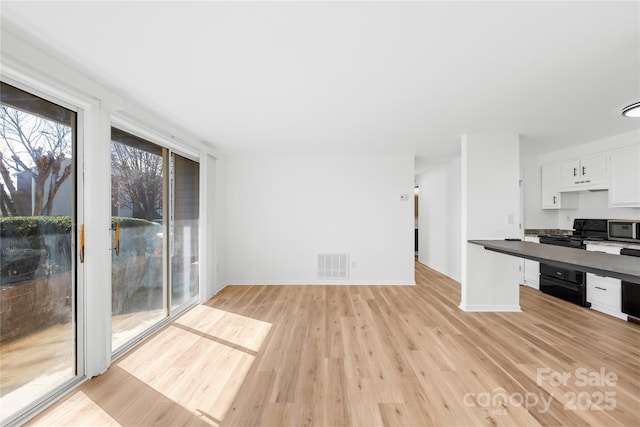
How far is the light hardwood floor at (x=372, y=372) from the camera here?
168cm

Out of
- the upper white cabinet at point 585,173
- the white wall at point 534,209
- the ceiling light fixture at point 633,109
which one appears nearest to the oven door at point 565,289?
the white wall at point 534,209

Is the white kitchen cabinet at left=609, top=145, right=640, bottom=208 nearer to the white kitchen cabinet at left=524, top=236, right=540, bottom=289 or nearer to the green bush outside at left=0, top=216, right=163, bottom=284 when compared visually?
the white kitchen cabinet at left=524, top=236, right=540, bottom=289

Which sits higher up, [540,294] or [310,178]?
[310,178]

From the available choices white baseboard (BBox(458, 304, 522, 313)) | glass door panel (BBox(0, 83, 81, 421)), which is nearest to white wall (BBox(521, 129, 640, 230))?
white baseboard (BBox(458, 304, 522, 313))

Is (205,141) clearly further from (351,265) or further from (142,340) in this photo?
(351,265)

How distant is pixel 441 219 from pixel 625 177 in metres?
2.71

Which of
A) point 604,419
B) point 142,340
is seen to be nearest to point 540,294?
point 604,419

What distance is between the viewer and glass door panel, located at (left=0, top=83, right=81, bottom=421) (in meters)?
1.60

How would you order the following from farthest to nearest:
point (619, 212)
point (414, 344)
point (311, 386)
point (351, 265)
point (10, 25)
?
point (351, 265) → point (619, 212) → point (414, 344) → point (311, 386) → point (10, 25)

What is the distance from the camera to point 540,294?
4141 mm

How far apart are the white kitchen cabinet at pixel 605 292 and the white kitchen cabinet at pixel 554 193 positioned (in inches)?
46.7

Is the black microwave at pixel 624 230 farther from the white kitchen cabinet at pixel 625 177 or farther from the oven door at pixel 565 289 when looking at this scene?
the oven door at pixel 565 289

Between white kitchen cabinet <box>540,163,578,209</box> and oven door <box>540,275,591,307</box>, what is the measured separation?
140 centimetres

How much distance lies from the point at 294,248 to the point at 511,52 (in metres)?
4.04
